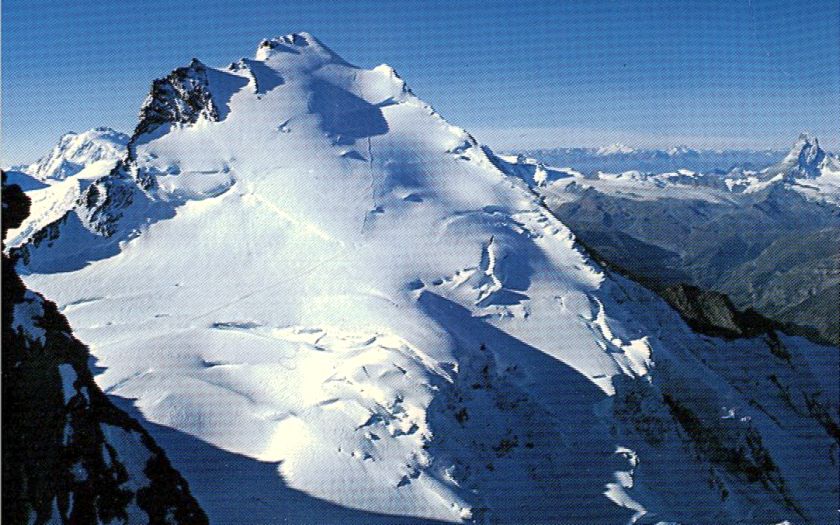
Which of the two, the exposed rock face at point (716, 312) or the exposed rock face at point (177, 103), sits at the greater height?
the exposed rock face at point (177, 103)

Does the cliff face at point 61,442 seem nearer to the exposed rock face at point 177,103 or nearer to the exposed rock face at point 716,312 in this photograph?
the exposed rock face at point 177,103

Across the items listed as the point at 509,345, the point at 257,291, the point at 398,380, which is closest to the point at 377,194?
the point at 257,291

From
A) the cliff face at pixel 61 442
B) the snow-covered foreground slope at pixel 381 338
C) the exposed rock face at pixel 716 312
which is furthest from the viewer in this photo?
the exposed rock face at pixel 716 312

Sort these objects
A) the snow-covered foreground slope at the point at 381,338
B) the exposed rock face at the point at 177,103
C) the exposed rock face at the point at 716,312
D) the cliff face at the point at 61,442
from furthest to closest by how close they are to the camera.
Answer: the exposed rock face at the point at 716,312
the exposed rock face at the point at 177,103
the snow-covered foreground slope at the point at 381,338
the cliff face at the point at 61,442

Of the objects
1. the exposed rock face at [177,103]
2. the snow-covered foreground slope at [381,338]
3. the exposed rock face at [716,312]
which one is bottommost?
the exposed rock face at [716,312]

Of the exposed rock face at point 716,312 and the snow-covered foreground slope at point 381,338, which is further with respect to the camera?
the exposed rock face at point 716,312

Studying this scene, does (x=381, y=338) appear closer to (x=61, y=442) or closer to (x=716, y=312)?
(x=61, y=442)

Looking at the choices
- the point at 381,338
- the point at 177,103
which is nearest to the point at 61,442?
the point at 381,338

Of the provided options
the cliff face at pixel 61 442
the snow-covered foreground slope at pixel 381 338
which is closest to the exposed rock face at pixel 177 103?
the snow-covered foreground slope at pixel 381 338
